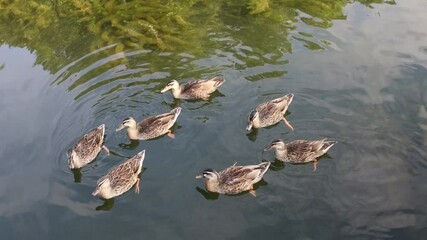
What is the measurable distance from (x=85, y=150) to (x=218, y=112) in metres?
3.12

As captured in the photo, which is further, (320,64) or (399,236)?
(320,64)

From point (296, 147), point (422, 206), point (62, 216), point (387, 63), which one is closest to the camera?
point (422, 206)

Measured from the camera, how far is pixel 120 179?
8805 millimetres

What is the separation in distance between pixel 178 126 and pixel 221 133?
113 centimetres

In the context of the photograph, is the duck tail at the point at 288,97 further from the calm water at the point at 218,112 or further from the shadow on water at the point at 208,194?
the shadow on water at the point at 208,194

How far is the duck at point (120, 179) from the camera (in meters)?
8.69

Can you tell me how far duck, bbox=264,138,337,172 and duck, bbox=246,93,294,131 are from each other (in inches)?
34.9

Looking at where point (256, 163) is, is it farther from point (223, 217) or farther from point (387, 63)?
point (387, 63)

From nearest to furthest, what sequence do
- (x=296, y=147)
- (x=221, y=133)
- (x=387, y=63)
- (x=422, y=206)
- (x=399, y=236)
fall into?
(x=399, y=236), (x=422, y=206), (x=296, y=147), (x=221, y=133), (x=387, y=63)

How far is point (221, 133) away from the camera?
10.0 m

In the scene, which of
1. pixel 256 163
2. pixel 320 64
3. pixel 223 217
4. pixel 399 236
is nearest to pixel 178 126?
pixel 256 163

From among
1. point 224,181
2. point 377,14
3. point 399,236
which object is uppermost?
point 377,14

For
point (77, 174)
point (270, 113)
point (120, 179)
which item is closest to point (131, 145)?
point (77, 174)

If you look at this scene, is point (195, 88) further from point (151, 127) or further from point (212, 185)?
point (212, 185)
